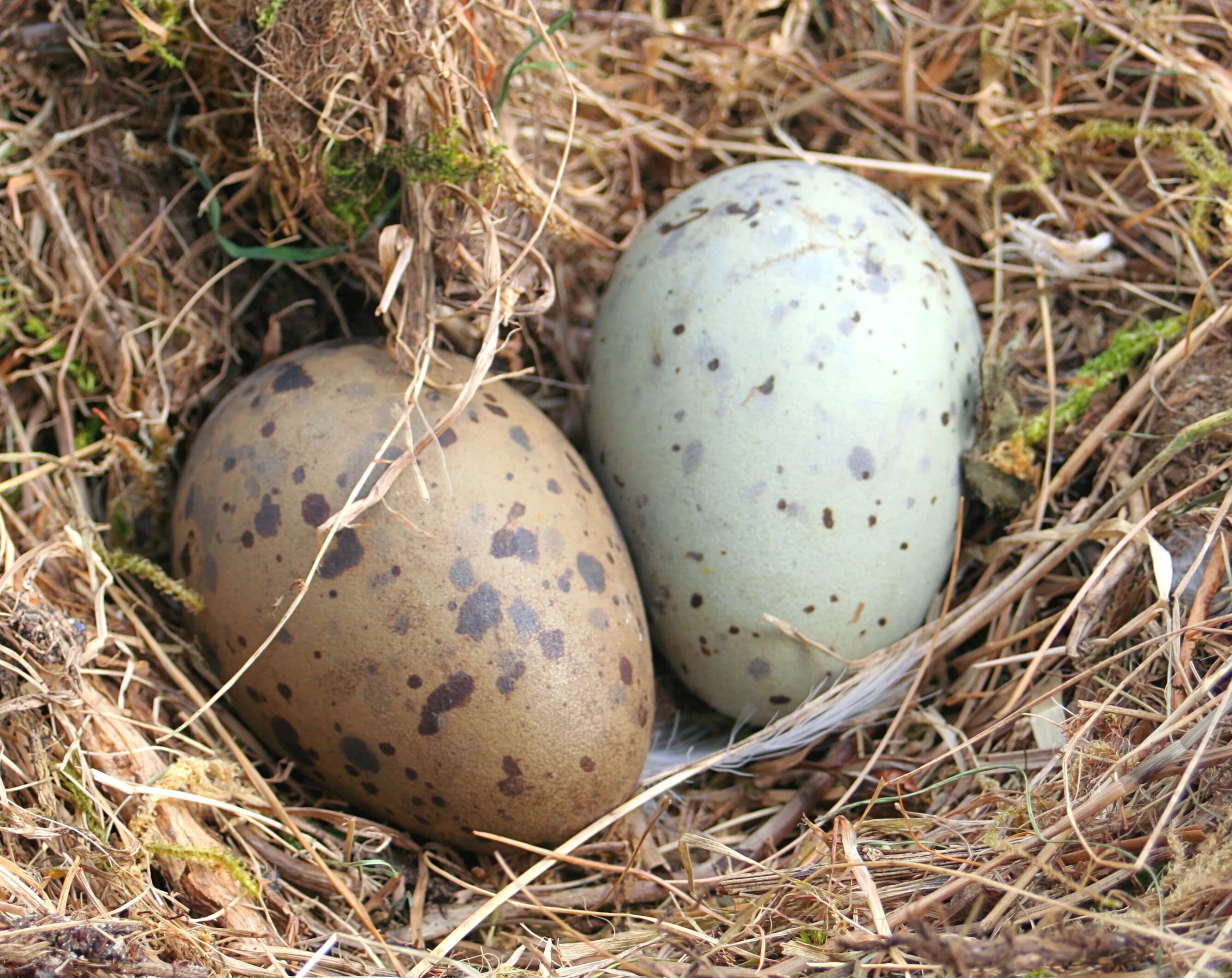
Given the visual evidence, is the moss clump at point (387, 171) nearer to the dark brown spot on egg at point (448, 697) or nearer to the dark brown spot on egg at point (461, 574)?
the dark brown spot on egg at point (461, 574)

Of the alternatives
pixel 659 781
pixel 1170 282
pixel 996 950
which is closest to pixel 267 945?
pixel 659 781

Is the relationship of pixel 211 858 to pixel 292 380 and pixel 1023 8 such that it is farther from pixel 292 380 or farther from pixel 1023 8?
pixel 1023 8

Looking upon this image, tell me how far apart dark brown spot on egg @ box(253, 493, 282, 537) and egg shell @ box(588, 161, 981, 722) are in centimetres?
56

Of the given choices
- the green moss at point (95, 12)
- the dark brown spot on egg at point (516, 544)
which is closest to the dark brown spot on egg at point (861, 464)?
the dark brown spot on egg at point (516, 544)

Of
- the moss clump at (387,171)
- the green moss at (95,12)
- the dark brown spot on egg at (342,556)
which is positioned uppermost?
the green moss at (95,12)

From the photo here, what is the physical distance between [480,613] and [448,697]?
5.1 inches

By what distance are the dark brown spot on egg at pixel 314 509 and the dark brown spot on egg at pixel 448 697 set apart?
12.1 inches

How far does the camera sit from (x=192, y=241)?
196 centimetres

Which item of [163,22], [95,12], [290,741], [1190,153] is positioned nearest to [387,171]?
[163,22]

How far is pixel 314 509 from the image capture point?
1544mm

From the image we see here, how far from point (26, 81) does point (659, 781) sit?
1.68 meters

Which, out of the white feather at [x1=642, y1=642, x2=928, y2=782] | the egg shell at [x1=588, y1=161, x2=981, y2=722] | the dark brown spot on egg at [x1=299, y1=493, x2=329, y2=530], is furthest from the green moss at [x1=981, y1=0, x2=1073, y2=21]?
the dark brown spot on egg at [x1=299, y1=493, x2=329, y2=530]

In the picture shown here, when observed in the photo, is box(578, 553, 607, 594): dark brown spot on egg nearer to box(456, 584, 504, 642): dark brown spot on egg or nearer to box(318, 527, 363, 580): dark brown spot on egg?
box(456, 584, 504, 642): dark brown spot on egg

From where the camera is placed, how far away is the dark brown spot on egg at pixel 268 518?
1560mm
